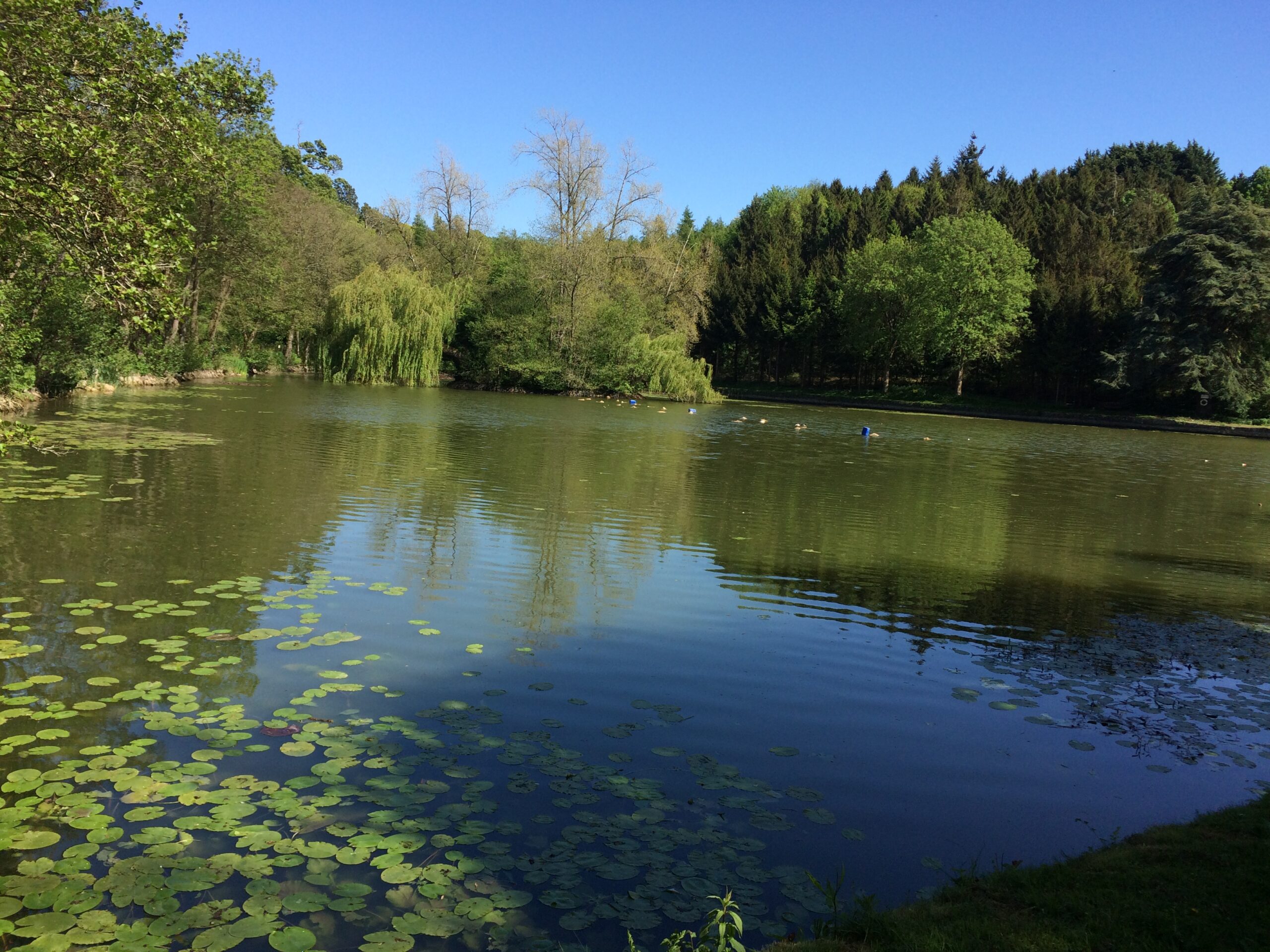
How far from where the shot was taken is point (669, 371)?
168 feet

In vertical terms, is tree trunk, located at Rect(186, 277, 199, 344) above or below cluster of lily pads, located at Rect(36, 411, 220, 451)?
above

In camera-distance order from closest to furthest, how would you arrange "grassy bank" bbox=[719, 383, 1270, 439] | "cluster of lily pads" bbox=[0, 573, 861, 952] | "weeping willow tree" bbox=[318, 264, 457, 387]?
"cluster of lily pads" bbox=[0, 573, 861, 952], "weeping willow tree" bbox=[318, 264, 457, 387], "grassy bank" bbox=[719, 383, 1270, 439]

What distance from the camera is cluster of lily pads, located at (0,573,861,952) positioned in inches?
139

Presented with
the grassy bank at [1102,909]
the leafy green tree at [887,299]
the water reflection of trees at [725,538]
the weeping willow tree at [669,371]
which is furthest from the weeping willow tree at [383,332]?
the grassy bank at [1102,909]

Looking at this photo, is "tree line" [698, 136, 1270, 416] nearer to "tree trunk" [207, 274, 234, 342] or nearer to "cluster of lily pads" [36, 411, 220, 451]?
"tree trunk" [207, 274, 234, 342]

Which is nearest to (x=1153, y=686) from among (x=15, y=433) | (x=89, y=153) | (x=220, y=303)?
(x=15, y=433)

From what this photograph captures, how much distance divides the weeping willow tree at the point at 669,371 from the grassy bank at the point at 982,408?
11113 mm

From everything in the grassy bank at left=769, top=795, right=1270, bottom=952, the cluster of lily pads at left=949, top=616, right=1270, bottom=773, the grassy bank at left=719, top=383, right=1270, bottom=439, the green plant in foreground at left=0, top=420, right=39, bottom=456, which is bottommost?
the cluster of lily pads at left=949, top=616, right=1270, bottom=773

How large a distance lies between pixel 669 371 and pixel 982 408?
22323mm

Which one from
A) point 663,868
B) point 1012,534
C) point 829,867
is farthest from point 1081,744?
point 1012,534

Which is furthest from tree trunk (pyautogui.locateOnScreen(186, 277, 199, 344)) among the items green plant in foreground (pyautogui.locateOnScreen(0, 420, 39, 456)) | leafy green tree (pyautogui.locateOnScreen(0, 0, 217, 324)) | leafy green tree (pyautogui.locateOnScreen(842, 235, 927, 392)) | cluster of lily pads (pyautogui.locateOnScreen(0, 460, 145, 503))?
leafy green tree (pyautogui.locateOnScreen(842, 235, 927, 392))

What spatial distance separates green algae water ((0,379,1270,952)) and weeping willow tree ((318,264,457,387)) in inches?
1270

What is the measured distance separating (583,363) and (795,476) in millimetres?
33072

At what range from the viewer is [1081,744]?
18.9 ft
